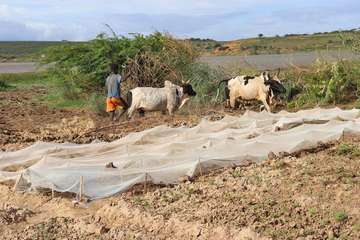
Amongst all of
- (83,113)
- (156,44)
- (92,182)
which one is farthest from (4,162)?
(156,44)

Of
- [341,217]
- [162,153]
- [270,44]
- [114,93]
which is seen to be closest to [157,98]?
[114,93]

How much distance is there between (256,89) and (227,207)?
9.95 m

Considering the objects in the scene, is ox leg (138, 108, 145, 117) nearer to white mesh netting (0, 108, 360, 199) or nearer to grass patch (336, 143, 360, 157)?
white mesh netting (0, 108, 360, 199)

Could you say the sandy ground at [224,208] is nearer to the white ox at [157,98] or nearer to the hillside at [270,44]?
the white ox at [157,98]

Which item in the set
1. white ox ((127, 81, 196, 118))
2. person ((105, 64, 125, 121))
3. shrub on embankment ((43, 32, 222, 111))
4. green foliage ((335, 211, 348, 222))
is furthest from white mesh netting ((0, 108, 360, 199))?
shrub on embankment ((43, 32, 222, 111))

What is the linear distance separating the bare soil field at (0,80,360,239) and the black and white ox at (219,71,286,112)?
6995 millimetres

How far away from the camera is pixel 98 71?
18422 mm

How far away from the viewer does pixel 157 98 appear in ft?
46.6

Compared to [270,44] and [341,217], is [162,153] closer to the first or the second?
[341,217]

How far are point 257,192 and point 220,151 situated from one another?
5.64 ft

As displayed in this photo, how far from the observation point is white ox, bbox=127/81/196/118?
14.1 m

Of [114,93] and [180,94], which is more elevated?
[114,93]

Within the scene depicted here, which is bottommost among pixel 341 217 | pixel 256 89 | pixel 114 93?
pixel 341 217

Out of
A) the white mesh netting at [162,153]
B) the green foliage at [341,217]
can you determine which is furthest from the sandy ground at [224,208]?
the white mesh netting at [162,153]
